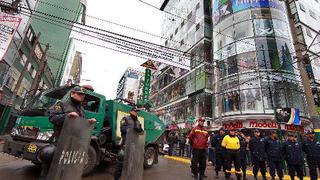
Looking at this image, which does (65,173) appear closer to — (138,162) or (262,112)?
(138,162)

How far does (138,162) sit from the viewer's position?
13.0ft

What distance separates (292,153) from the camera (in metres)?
8.08

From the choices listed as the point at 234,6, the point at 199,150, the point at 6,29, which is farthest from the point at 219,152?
the point at 234,6

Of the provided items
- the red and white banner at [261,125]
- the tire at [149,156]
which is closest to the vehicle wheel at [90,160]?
the tire at [149,156]

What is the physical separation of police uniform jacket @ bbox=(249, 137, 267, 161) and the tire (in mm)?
3895

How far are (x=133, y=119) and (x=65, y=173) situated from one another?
9.09 ft

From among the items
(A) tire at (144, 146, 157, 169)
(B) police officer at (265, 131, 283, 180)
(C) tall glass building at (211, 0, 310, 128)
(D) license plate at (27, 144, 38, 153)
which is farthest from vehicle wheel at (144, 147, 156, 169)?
(C) tall glass building at (211, 0, 310, 128)

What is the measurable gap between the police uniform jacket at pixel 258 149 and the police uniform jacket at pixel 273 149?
6.6 inches

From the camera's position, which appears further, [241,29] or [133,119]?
[241,29]

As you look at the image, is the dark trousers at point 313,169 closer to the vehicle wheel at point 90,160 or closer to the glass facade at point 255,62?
the vehicle wheel at point 90,160

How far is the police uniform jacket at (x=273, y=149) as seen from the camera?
314 inches

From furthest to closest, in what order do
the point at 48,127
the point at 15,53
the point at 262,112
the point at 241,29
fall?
the point at 241,29 < the point at 15,53 < the point at 262,112 < the point at 48,127

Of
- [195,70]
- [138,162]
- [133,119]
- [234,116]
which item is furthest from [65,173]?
[195,70]

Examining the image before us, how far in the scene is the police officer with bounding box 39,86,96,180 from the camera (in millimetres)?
2857
